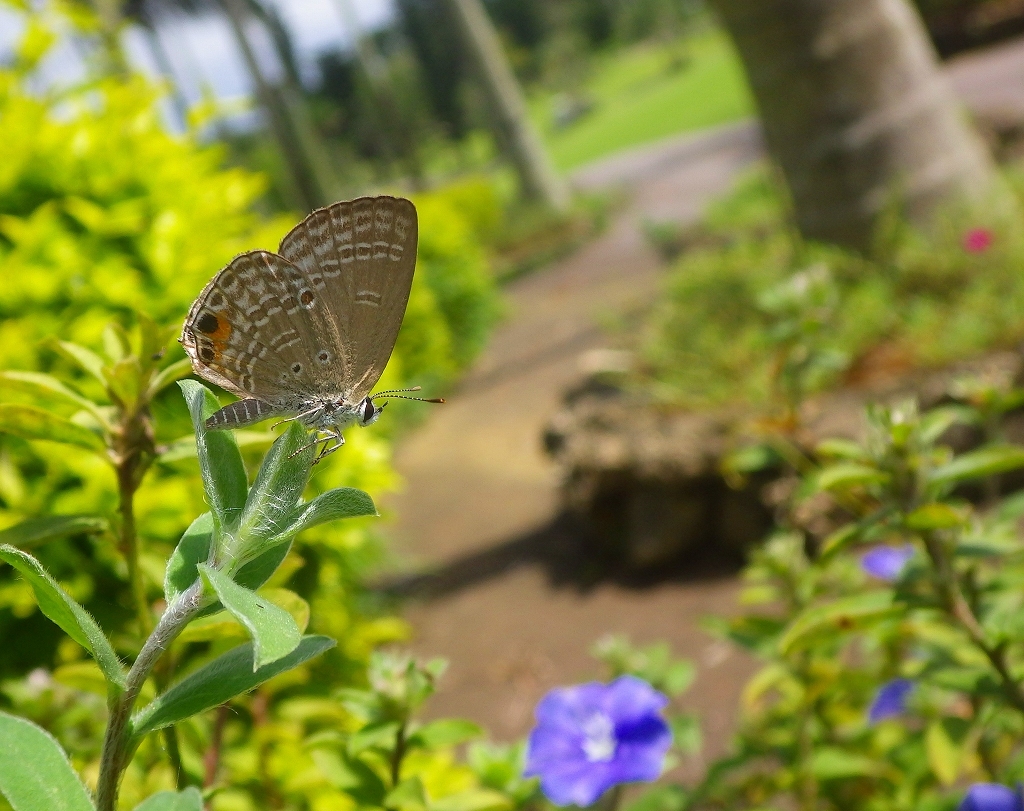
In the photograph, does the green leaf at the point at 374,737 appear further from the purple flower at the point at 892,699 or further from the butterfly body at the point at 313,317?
the purple flower at the point at 892,699

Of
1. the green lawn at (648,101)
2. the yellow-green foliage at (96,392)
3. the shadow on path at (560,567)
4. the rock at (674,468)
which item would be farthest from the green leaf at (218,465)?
the green lawn at (648,101)

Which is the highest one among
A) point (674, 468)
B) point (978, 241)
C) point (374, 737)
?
point (374, 737)

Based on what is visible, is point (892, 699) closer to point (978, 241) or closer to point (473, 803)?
point (473, 803)

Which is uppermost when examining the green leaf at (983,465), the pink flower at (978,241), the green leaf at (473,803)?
the green leaf at (983,465)

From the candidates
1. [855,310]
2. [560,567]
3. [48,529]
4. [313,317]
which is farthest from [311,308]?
[560,567]

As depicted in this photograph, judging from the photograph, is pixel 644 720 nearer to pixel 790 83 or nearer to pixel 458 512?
pixel 790 83

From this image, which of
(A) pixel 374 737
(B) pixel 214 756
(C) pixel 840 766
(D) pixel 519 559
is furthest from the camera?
(D) pixel 519 559
